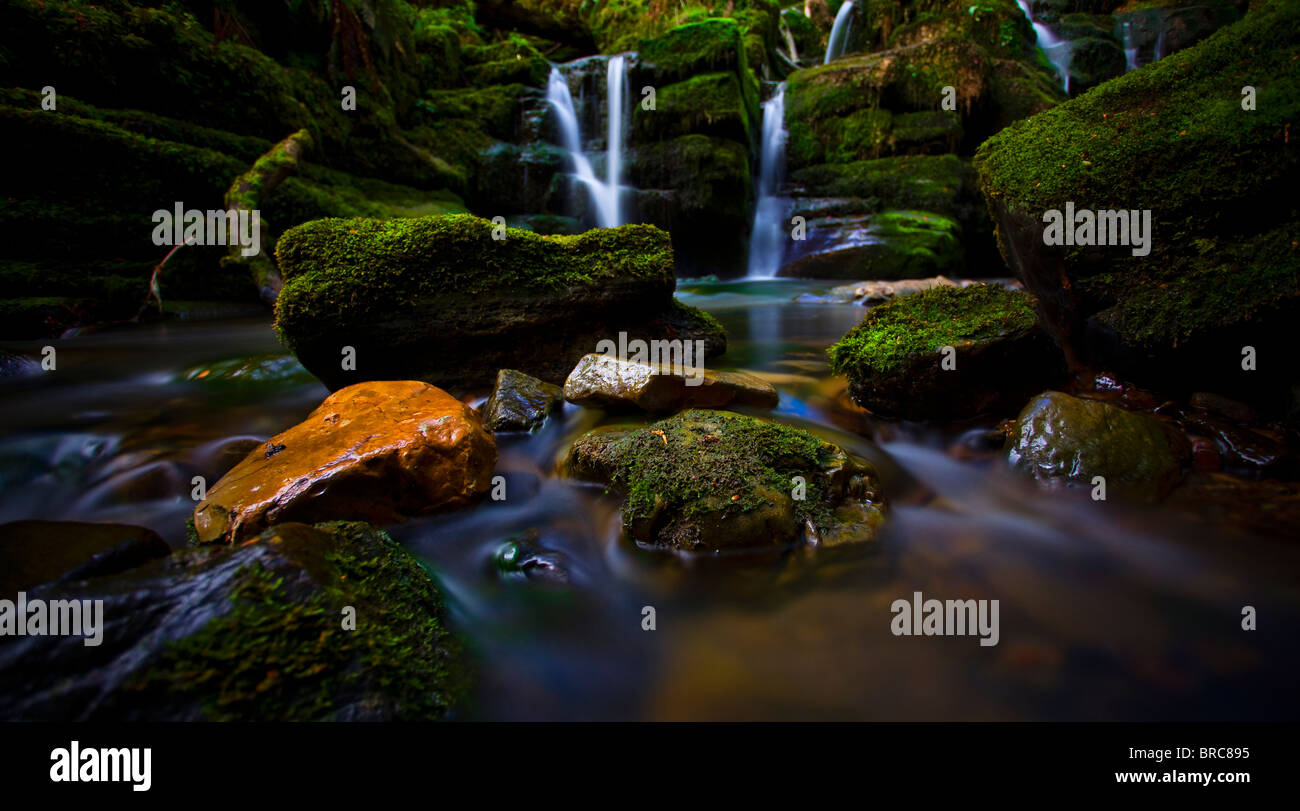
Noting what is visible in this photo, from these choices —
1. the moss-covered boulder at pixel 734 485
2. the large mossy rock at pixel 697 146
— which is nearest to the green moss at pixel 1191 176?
the moss-covered boulder at pixel 734 485

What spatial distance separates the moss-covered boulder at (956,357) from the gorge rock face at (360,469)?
278 centimetres

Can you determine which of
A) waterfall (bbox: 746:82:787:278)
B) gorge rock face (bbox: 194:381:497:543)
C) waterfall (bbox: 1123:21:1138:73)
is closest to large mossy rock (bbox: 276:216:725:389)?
gorge rock face (bbox: 194:381:497:543)

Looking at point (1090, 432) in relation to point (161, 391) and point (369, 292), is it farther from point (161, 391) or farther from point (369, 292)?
point (161, 391)

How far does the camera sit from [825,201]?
14.9 meters

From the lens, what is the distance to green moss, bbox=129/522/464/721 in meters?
1.38

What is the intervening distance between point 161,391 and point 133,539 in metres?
4.17

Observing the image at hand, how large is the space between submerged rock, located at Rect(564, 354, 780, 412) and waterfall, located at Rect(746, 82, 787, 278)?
11.3 metres

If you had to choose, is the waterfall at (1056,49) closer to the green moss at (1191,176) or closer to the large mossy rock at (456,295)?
the green moss at (1191,176)

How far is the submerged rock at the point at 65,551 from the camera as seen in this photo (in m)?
1.68

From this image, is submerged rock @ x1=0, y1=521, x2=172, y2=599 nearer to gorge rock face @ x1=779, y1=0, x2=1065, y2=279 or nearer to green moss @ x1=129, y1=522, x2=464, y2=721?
green moss @ x1=129, y1=522, x2=464, y2=721

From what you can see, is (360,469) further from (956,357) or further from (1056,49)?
(1056,49)

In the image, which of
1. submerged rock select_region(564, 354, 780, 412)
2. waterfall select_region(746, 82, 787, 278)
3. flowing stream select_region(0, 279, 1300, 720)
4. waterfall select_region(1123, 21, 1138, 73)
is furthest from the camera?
waterfall select_region(1123, 21, 1138, 73)
